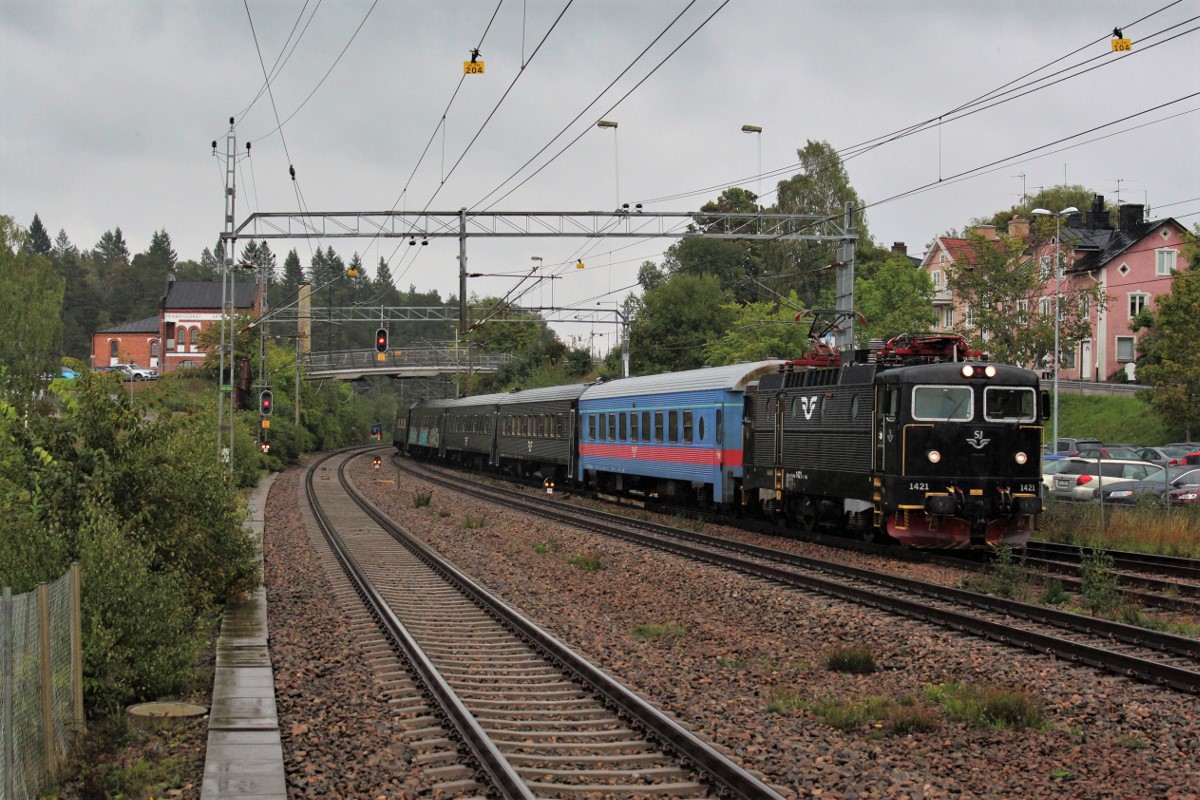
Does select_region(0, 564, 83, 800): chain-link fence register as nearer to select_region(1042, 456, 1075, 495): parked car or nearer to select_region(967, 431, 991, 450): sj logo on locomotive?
select_region(967, 431, 991, 450): sj logo on locomotive

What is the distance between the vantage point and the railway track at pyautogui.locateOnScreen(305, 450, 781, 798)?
7.70 meters

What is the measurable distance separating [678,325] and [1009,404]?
5578cm

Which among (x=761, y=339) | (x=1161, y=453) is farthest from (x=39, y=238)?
(x=1161, y=453)

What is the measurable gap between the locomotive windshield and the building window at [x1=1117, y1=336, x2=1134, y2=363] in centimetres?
5103

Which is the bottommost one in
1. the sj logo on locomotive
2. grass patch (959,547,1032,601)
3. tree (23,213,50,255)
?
grass patch (959,547,1032,601)

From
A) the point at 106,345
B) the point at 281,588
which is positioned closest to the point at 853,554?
the point at 281,588

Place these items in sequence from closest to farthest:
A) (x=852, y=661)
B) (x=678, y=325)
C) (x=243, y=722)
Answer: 1. (x=243, y=722)
2. (x=852, y=661)
3. (x=678, y=325)

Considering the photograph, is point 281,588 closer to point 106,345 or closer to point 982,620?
point 982,620

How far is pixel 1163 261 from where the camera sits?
2606 inches

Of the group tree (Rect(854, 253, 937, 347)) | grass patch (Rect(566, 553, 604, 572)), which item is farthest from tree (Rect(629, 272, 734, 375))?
grass patch (Rect(566, 553, 604, 572))

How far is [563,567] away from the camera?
1991 cm

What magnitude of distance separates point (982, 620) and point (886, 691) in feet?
9.08

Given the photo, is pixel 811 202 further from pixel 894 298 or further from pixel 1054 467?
pixel 1054 467

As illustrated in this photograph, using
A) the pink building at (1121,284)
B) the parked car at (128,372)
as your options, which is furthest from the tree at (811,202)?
the parked car at (128,372)
